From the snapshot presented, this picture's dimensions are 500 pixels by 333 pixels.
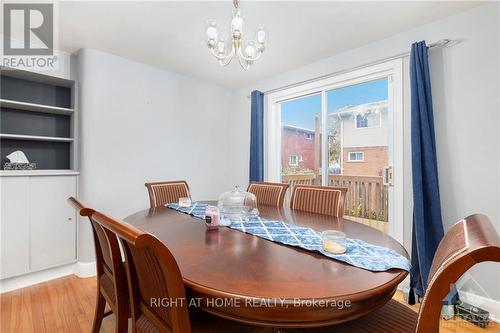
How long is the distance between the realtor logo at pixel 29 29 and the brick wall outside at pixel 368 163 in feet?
10.5

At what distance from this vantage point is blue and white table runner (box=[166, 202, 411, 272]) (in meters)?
0.98

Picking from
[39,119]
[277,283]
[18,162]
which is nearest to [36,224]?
[18,162]

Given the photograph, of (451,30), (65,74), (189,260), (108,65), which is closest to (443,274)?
(189,260)

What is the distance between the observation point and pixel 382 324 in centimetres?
99

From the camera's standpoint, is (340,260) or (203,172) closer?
(340,260)

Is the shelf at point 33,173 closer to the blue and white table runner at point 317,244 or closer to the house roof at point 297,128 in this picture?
the blue and white table runner at point 317,244

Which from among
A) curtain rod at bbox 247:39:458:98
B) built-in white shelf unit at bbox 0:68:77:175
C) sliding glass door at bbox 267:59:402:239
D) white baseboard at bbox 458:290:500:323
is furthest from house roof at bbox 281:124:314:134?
built-in white shelf unit at bbox 0:68:77:175

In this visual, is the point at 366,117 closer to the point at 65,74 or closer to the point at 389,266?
the point at 389,266

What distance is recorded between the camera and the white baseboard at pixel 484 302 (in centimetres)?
189

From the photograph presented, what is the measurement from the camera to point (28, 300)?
2.15 meters

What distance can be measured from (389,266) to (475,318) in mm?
1661

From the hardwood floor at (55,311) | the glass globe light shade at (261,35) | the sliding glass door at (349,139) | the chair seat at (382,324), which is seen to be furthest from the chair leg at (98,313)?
the sliding glass door at (349,139)

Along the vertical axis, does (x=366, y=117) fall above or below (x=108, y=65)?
below

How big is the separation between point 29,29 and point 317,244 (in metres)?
3.09
